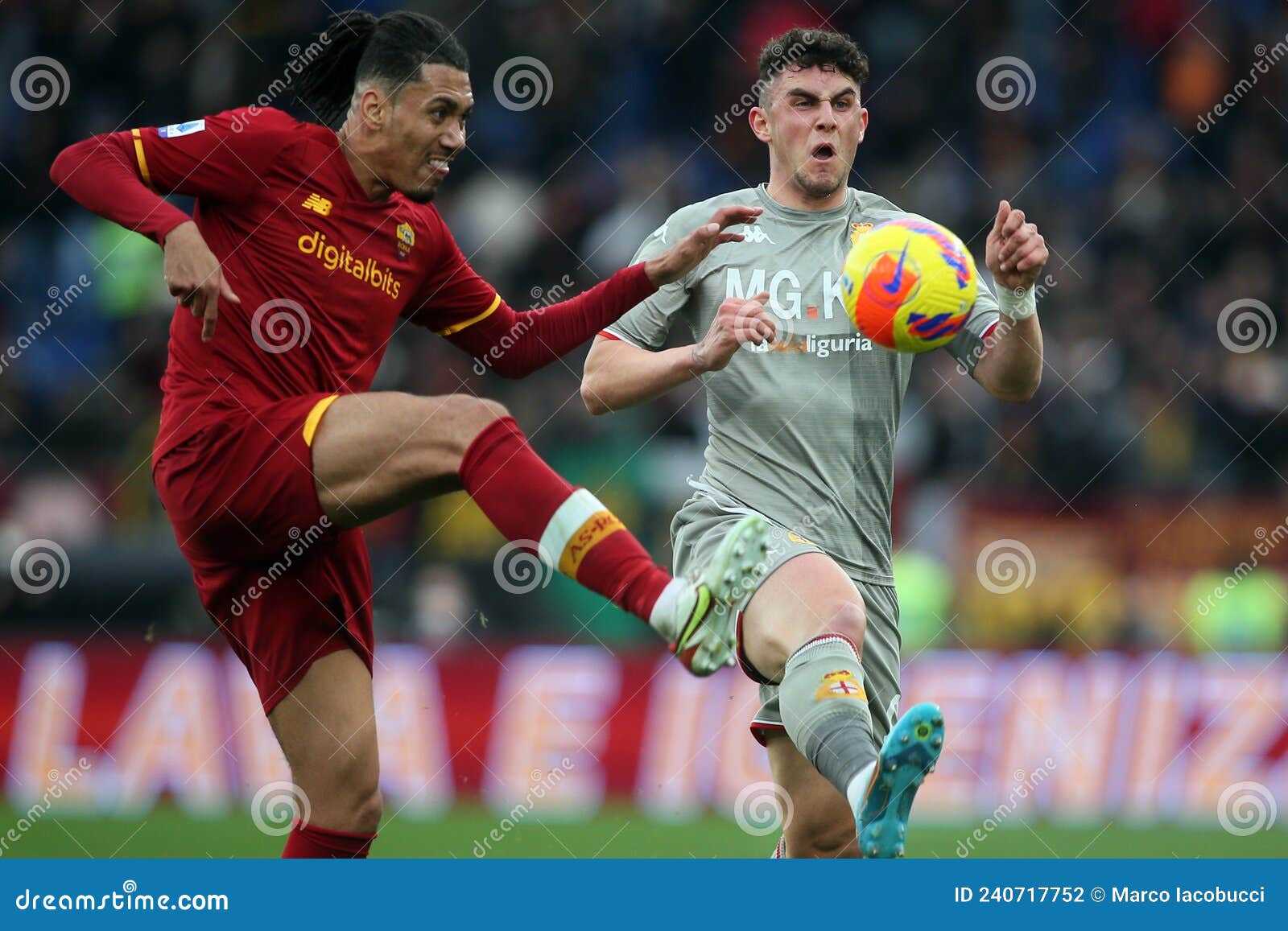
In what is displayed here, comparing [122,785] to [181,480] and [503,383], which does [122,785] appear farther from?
[181,480]

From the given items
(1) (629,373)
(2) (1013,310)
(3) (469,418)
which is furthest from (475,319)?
(2) (1013,310)

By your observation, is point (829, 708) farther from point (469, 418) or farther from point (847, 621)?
point (469, 418)

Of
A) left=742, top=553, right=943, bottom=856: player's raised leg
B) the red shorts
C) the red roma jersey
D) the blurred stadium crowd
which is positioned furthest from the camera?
the blurred stadium crowd

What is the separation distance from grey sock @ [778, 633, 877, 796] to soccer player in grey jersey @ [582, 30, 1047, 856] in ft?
0.60

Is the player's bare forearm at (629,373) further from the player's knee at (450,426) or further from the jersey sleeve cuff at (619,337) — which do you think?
the player's knee at (450,426)

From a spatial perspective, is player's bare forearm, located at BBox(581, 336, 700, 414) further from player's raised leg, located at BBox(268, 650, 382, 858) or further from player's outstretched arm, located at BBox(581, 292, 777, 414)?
player's raised leg, located at BBox(268, 650, 382, 858)

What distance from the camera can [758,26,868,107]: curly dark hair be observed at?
5.52 m

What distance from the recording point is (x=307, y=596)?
17.3 ft

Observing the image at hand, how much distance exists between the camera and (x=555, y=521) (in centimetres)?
425

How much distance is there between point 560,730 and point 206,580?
5047 mm

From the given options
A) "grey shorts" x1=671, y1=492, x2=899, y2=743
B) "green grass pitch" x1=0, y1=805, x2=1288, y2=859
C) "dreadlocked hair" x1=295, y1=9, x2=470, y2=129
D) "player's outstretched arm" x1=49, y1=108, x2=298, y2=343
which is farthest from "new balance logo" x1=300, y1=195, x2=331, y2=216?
"green grass pitch" x1=0, y1=805, x2=1288, y2=859

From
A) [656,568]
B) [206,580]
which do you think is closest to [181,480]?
[206,580]

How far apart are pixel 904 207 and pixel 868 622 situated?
7.99 meters

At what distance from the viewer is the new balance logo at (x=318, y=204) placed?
5055mm
